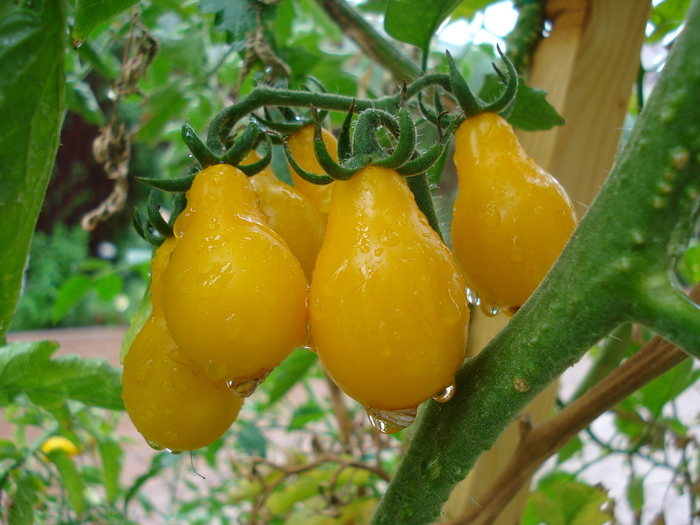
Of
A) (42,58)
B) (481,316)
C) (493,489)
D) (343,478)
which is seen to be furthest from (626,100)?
(343,478)

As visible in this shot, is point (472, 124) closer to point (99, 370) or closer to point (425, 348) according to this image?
point (425, 348)

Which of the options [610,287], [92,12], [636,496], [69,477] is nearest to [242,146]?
[92,12]

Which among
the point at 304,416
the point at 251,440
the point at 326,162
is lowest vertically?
the point at 304,416

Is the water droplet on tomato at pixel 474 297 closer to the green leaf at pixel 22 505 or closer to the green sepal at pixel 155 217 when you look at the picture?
the green sepal at pixel 155 217

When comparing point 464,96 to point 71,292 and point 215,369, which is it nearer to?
point 215,369

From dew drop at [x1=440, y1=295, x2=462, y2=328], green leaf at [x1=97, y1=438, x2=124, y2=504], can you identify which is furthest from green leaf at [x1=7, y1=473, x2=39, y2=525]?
dew drop at [x1=440, y1=295, x2=462, y2=328]

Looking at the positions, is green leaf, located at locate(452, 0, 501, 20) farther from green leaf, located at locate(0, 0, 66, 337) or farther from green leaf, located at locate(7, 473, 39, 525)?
green leaf, located at locate(7, 473, 39, 525)

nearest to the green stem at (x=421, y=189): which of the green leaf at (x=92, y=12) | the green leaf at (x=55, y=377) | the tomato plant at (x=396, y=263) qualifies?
the tomato plant at (x=396, y=263)
